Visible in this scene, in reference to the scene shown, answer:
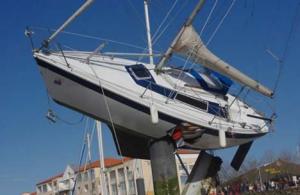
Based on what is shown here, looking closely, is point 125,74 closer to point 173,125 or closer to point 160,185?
point 173,125

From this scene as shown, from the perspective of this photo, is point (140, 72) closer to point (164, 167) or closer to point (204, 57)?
point (204, 57)

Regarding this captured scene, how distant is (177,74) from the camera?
17.5m

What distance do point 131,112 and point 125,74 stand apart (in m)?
1.46

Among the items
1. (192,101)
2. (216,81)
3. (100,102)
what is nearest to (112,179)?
(216,81)

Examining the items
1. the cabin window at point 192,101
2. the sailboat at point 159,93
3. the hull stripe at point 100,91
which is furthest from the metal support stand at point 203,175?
the hull stripe at point 100,91

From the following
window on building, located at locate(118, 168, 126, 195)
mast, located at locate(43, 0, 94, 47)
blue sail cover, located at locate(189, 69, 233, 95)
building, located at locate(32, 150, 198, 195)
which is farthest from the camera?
window on building, located at locate(118, 168, 126, 195)

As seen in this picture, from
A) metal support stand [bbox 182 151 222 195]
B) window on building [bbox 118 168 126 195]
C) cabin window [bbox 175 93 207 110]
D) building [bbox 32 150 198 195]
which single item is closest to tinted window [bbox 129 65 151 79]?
cabin window [bbox 175 93 207 110]

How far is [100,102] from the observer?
1477 cm

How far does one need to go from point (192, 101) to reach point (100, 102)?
129 inches

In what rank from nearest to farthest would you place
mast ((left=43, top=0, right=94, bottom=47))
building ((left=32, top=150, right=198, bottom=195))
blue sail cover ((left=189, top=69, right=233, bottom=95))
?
mast ((left=43, top=0, right=94, bottom=47)), blue sail cover ((left=189, top=69, right=233, bottom=95)), building ((left=32, top=150, right=198, bottom=195))

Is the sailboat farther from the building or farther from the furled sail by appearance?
the building

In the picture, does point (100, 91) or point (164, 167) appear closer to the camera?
point (100, 91)

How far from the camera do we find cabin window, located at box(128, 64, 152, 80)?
16.0m

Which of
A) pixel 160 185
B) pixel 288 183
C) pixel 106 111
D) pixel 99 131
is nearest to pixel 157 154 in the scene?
pixel 160 185
